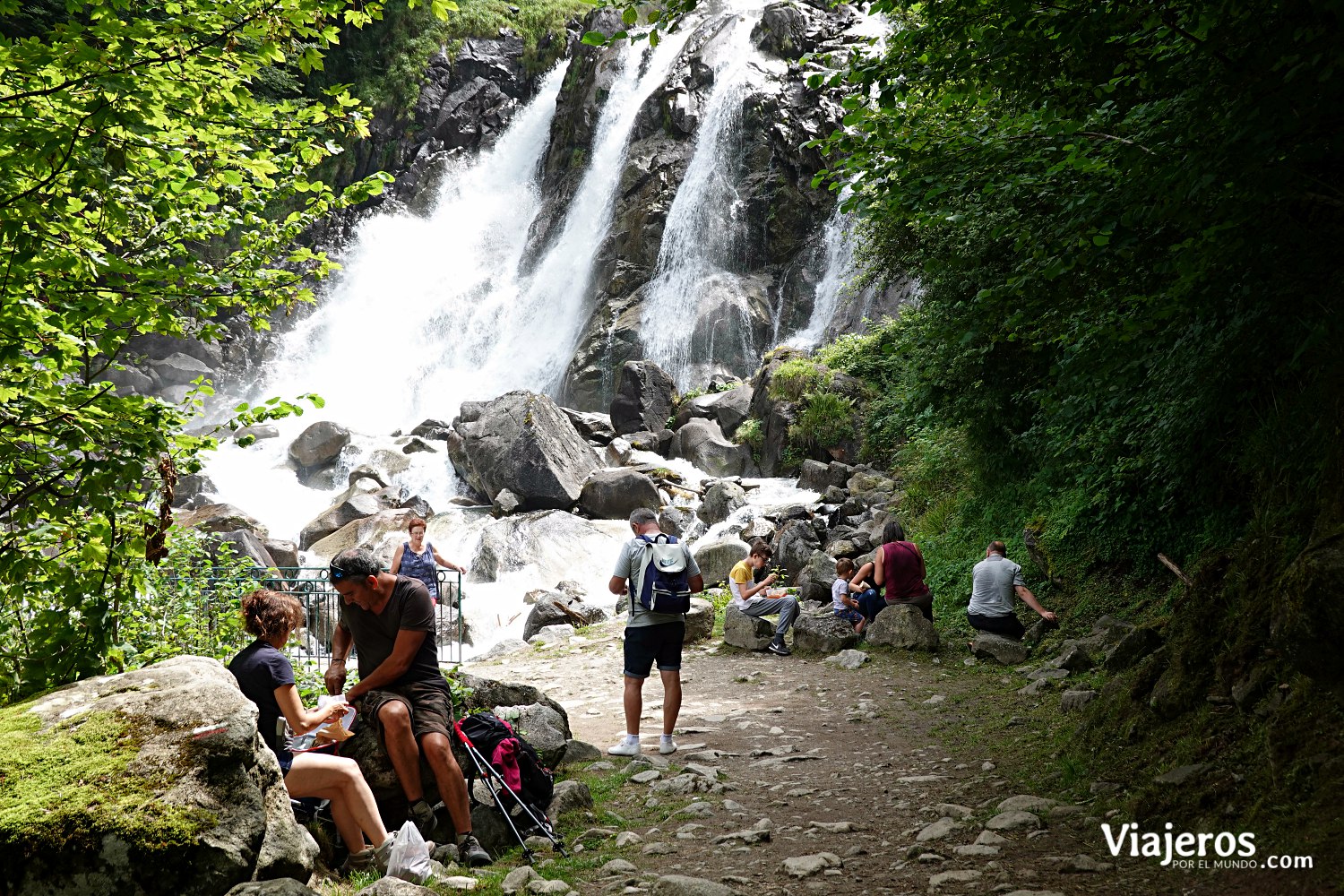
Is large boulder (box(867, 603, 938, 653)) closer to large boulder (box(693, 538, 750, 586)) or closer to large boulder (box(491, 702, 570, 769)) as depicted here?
large boulder (box(693, 538, 750, 586))

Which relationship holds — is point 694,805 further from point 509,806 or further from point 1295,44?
point 1295,44

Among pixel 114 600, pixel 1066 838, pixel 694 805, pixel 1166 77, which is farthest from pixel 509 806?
pixel 1166 77

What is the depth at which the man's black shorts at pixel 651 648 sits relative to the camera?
6.58 meters

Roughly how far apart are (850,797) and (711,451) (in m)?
19.5

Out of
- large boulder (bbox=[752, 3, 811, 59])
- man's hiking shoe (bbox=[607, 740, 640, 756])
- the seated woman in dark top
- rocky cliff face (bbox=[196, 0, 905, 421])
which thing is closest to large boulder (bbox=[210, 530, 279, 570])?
man's hiking shoe (bbox=[607, 740, 640, 756])

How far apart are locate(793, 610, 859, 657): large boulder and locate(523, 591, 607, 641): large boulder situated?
15.6 feet

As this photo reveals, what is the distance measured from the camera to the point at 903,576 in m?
10.6

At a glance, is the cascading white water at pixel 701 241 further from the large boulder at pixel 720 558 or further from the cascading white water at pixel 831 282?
the large boulder at pixel 720 558

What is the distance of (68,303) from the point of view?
4227mm

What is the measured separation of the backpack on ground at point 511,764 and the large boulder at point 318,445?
959 inches

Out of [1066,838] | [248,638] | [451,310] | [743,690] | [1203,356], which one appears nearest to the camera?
[1066,838]

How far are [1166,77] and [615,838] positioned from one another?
205 inches

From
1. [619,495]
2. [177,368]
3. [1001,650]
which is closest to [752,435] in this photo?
[619,495]

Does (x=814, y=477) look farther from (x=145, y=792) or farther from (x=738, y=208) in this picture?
(x=145, y=792)
